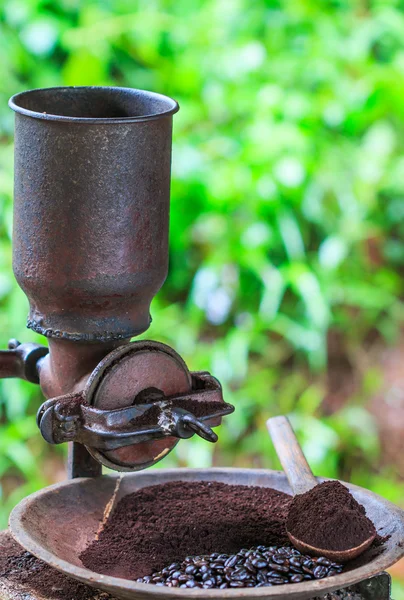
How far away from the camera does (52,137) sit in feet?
4.86

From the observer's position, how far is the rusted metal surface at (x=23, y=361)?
1796 millimetres

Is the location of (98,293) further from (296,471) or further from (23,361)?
(296,471)

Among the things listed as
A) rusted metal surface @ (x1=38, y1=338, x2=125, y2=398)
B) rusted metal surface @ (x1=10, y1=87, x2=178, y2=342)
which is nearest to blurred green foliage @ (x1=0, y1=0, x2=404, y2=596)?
rusted metal surface @ (x1=38, y1=338, x2=125, y2=398)

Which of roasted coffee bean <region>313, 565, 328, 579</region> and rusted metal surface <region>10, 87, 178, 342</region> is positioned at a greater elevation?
rusted metal surface <region>10, 87, 178, 342</region>

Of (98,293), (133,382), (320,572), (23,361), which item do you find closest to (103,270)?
(98,293)

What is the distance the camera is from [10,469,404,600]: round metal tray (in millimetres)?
1328

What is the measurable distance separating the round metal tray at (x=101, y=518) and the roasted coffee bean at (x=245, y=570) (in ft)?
0.28

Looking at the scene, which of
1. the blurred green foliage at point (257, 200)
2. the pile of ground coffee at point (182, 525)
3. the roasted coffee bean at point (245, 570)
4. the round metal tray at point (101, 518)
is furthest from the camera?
the blurred green foliage at point (257, 200)

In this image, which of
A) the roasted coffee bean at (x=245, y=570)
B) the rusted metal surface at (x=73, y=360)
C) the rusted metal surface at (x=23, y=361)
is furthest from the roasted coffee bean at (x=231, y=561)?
the rusted metal surface at (x=23, y=361)

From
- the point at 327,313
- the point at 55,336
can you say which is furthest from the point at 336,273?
the point at 55,336

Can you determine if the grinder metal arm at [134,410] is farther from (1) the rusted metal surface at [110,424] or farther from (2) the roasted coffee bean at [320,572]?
(2) the roasted coffee bean at [320,572]

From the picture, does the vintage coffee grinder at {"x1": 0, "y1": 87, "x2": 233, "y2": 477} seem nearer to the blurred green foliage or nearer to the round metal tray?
the round metal tray

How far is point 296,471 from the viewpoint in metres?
1.81

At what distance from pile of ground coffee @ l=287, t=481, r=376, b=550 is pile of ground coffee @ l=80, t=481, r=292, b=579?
0.09 m
